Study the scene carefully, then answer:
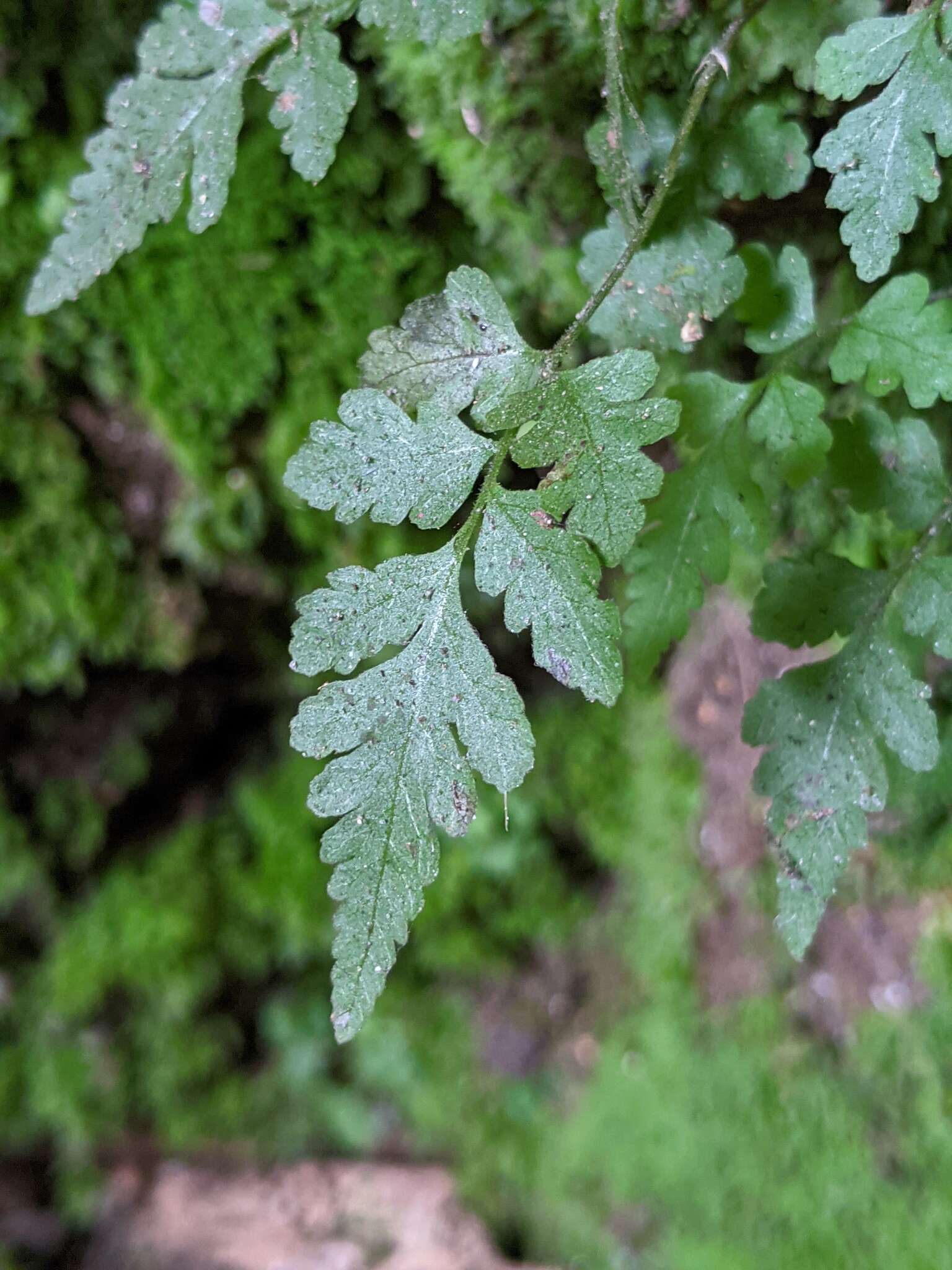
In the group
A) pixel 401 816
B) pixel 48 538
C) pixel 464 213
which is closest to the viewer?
pixel 401 816

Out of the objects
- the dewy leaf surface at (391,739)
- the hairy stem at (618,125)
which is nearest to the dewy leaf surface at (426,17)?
the hairy stem at (618,125)

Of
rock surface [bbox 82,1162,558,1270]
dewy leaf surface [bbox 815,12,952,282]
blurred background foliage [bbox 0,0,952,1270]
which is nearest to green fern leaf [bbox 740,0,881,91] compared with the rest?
blurred background foliage [bbox 0,0,952,1270]

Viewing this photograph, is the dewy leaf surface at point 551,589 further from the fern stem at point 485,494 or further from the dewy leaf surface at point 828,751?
the dewy leaf surface at point 828,751

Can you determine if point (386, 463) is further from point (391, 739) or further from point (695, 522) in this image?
point (695, 522)

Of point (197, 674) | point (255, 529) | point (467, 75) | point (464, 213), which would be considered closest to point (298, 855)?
point (197, 674)

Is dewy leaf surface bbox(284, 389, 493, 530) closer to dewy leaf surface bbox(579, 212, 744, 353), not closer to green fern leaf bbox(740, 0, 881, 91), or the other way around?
dewy leaf surface bbox(579, 212, 744, 353)

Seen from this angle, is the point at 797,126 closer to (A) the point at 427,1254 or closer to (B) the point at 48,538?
(B) the point at 48,538
